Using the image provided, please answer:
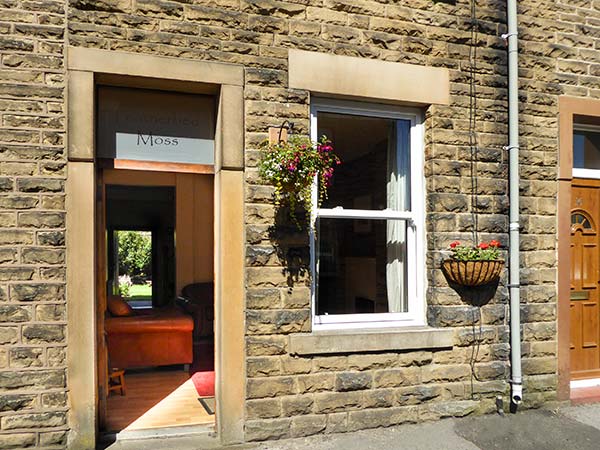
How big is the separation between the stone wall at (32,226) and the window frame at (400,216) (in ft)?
7.06

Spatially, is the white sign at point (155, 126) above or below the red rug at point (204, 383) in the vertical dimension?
above

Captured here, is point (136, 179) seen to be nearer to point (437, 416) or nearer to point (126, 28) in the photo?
point (126, 28)

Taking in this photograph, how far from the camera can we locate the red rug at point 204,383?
560 cm

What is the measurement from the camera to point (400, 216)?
4.84m

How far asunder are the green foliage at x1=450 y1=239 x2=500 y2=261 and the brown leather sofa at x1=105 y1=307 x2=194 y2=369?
3834 mm

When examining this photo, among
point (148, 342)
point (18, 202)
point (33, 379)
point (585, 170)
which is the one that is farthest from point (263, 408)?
point (585, 170)

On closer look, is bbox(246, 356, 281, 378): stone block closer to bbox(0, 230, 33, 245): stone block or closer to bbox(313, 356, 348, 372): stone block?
bbox(313, 356, 348, 372): stone block

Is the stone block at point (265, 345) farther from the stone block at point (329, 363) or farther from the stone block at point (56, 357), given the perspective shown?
the stone block at point (56, 357)

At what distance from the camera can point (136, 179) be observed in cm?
976

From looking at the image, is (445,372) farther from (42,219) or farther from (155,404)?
(42,219)

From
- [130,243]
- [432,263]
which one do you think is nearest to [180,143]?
[432,263]

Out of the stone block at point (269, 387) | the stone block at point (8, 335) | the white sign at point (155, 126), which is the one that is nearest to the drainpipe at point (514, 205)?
the stone block at point (269, 387)

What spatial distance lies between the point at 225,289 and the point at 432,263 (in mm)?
1989

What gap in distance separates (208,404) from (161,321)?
1932 millimetres
